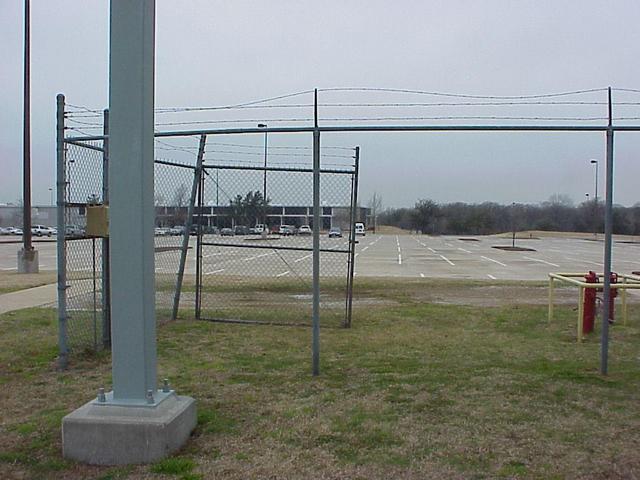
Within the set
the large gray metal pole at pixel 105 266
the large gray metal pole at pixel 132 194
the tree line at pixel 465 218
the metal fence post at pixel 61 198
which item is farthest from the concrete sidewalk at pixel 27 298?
the tree line at pixel 465 218

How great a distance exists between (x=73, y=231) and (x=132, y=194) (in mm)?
2960

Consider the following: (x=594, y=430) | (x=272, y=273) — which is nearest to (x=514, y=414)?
(x=594, y=430)

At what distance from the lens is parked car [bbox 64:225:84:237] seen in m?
6.81

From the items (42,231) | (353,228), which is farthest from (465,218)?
(353,228)

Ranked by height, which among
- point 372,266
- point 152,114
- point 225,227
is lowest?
point 372,266

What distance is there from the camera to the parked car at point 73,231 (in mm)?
6807

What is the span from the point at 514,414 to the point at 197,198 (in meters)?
5.76

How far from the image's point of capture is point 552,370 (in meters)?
6.54

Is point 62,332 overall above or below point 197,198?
below

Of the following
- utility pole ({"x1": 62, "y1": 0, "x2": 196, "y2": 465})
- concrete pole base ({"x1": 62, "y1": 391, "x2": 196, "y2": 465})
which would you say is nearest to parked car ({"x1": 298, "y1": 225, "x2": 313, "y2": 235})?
utility pole ({"x1": 62, "y1": 0, "x2": 196, "y2": 465})

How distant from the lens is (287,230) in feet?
33.6

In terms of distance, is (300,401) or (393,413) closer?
(393,413)

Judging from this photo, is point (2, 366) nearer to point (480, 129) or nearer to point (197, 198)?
point (197, 198)

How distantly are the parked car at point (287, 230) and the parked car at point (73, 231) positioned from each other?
12.1 feet
